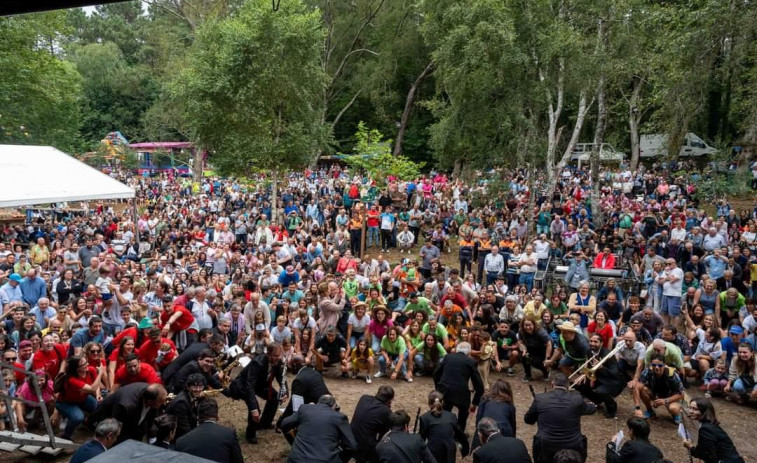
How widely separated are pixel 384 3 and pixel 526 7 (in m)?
22.5

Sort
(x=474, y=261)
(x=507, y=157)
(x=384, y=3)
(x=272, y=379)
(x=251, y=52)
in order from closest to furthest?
(x=272, y=379) → (x=474, y=261) → (x=507, y=157) → (x=251, y=52) → (x=384, y=3)

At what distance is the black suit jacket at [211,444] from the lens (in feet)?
15.6

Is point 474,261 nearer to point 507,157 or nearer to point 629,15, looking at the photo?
point 507,157

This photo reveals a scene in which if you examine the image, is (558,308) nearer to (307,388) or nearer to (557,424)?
(557,424)

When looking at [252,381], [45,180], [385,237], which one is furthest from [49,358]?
[385,237]

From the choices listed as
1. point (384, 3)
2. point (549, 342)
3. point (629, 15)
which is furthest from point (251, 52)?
point (384, 3)

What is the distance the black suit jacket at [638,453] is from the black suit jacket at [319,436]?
2.29m

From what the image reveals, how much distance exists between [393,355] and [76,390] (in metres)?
4.46

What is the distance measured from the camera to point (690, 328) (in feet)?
31.2

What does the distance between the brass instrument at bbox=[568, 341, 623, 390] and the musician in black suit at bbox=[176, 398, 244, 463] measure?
4.50 meters

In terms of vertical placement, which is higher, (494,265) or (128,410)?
(494,265)

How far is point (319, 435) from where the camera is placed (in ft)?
16.8

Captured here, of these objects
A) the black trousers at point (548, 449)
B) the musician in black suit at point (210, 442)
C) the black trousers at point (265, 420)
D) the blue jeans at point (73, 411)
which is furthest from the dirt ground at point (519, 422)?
the musician in black suit at point (210, 442)

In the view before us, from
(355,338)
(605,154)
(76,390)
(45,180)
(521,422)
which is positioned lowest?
(521,422)
